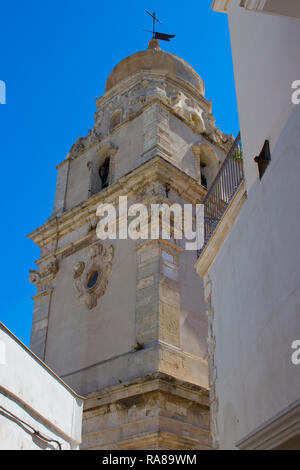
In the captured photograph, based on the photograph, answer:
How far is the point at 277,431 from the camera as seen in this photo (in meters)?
3.95

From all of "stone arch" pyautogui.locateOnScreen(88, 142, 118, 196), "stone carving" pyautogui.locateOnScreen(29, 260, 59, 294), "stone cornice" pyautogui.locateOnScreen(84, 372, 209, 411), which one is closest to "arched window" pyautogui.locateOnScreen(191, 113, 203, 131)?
"stone arch" pyautogui.locateOnScreen(88, 142, 118, 196)

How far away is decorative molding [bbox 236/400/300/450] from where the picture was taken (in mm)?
3712

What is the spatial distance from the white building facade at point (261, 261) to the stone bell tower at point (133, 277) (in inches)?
167

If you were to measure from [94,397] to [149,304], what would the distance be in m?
2.23

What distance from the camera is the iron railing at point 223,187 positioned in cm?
698

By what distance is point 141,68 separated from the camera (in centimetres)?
1744

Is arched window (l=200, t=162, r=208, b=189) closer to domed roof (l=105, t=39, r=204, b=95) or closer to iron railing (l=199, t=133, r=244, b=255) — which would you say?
domed roof (l=105, t=39, r=204, b=95)

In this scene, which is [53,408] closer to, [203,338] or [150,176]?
[203,338]

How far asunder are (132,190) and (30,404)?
326 inches

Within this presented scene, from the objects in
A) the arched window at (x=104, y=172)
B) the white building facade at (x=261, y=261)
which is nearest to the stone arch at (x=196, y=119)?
the arched window at (x=104, y=172)

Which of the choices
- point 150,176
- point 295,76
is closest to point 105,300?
point 150,176

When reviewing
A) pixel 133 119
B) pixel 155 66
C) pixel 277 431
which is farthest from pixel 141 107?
pixel 277 431

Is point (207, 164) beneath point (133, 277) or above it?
above

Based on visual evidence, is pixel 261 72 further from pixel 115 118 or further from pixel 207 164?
pixel 115 118
